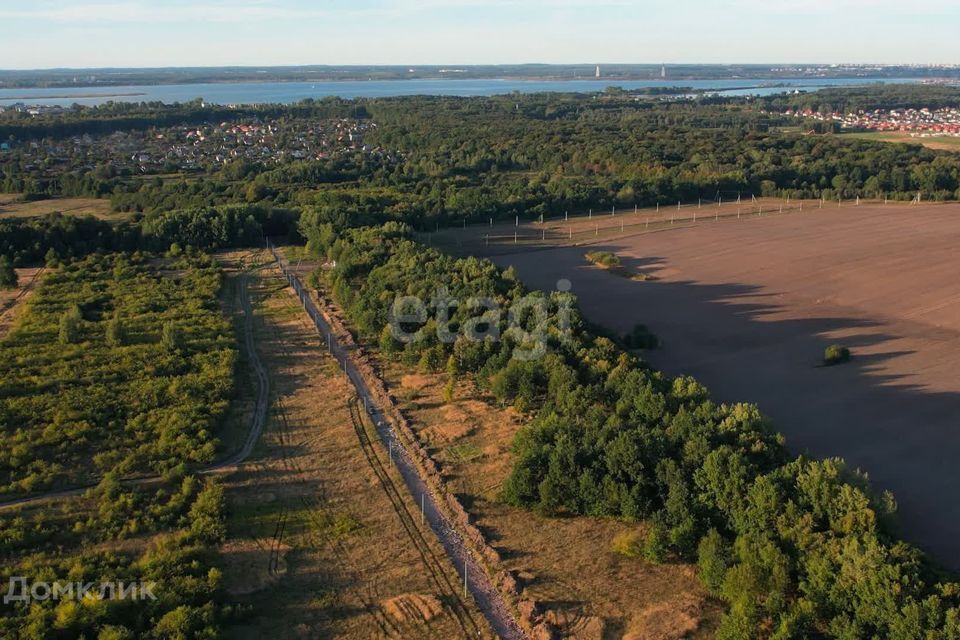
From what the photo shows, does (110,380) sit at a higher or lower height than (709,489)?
lower

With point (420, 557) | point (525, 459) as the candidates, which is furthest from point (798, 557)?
point (420, 557)

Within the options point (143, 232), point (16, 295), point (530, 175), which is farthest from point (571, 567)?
point (530, 175)

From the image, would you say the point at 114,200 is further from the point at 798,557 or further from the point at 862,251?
the point at 798,557

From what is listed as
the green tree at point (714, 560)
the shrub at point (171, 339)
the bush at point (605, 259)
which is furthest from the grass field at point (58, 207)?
the green tree at point (714, 560)

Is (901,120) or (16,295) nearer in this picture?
(16,295)

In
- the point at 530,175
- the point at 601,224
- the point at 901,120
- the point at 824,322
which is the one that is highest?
the point at 901,120

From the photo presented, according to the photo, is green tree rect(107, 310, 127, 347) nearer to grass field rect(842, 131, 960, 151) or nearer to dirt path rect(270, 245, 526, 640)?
dirt path rect(270, 245, 526, 640)

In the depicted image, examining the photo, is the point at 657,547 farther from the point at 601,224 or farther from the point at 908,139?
the point at 908,139

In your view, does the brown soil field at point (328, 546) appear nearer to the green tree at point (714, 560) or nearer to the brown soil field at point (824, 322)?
the green tree at point (714, 560)
